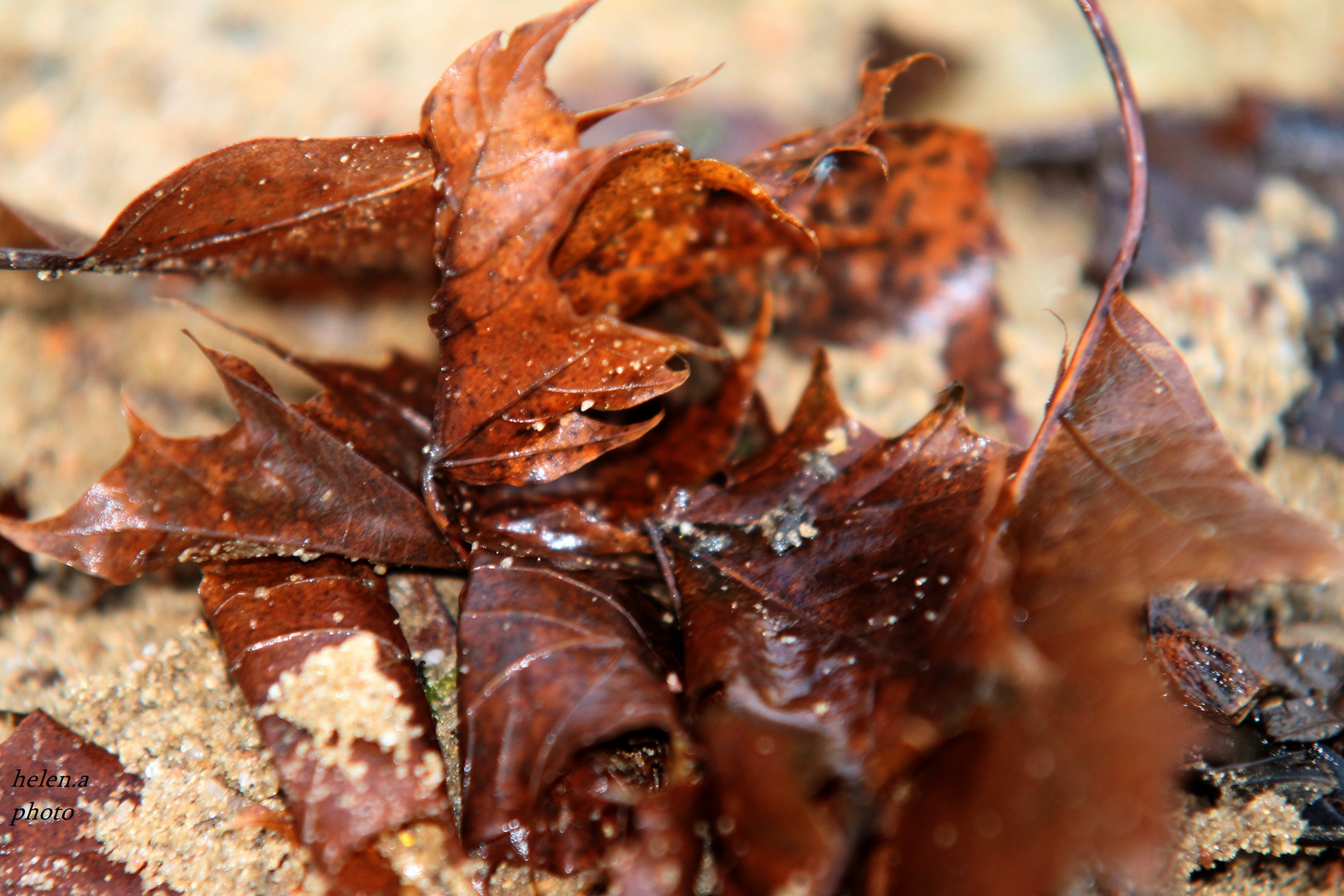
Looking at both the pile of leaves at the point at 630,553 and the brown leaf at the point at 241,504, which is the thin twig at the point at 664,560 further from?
the brown leaf at the point at 241,504

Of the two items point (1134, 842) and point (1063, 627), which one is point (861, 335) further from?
point (1134, 842)

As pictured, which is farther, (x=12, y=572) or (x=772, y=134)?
(x=772, y=134)

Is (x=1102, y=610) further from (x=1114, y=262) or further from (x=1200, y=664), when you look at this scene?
(x=1114, y=262)

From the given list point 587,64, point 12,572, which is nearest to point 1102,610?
point 12,572

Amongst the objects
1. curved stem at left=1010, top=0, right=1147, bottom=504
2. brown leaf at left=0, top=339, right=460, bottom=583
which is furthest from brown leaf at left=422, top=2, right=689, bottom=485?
curved stem at left=1010, top=0, right=1147, bottom=504

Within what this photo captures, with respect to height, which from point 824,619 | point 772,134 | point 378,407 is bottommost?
point 824,619

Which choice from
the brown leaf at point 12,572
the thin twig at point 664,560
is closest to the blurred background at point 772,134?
the brown leaf at point 12,572

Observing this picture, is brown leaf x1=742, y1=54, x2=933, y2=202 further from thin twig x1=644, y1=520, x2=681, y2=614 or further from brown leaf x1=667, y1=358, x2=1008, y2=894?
thin twig x1=644, y1=520, x2=681, y2=614
